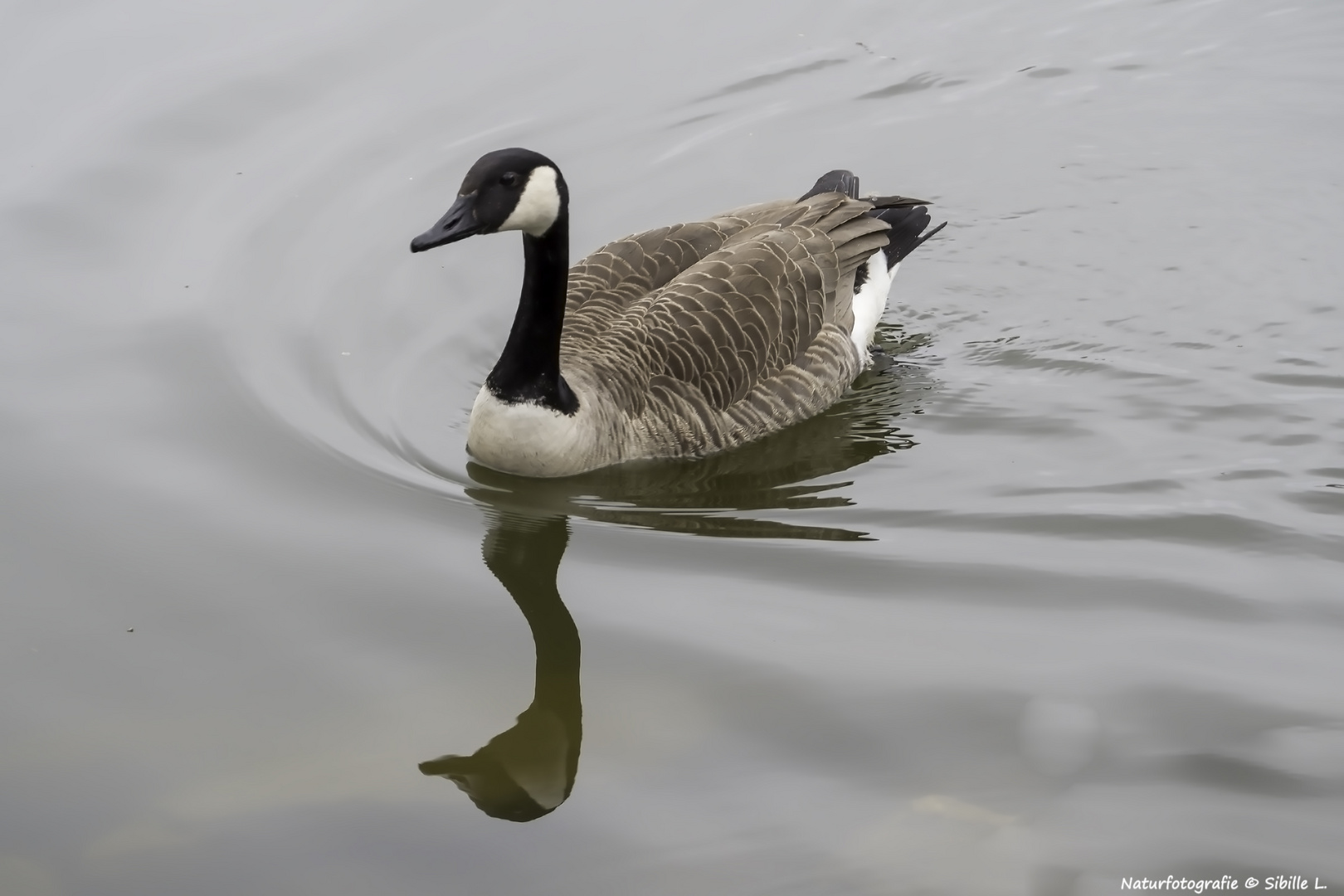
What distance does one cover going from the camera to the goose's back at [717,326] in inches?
278

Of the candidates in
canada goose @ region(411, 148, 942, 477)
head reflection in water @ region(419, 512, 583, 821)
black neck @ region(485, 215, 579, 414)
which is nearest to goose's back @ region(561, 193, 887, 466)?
canada goose @ region(411, 148, 942, 477)

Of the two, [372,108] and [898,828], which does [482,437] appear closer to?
[898,828]

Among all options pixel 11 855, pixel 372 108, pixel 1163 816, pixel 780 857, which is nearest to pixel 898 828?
pixel 780 857

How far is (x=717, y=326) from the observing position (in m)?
7.21

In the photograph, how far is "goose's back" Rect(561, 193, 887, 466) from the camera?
7.06 meters

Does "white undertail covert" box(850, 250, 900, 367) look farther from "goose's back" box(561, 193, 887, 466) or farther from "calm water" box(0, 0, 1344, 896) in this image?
"calm water" box(0, 0, 1344, 896)

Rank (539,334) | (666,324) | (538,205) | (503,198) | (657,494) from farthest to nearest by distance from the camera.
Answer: (666,324) < (657,494) < (539,334) < (538,205) < (503,198)

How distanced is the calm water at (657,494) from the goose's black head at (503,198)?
1.32m

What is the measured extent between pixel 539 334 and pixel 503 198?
768mm

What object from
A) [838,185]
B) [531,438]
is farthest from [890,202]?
[531,438]

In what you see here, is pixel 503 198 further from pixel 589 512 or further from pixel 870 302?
pixel 870 302

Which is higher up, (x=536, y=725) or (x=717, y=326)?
(x=717, y=326)

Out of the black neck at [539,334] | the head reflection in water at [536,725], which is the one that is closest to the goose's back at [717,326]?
the black neck at [539,334]

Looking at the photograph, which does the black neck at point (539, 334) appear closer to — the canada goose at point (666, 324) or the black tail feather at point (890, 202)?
the canada goose at point (666, 324)
